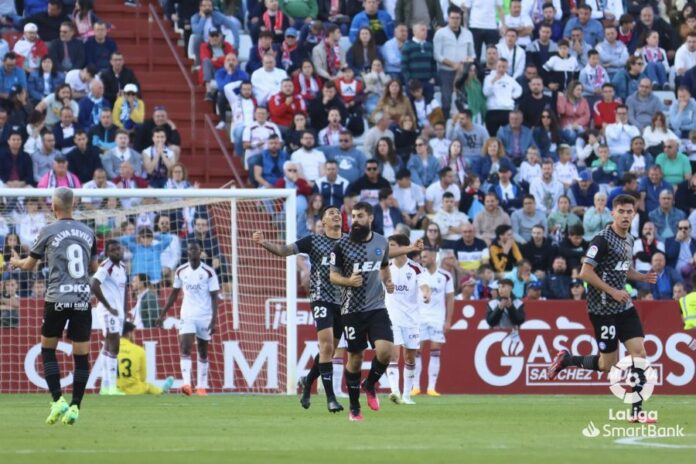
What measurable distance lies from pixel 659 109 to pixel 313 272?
15768 mm

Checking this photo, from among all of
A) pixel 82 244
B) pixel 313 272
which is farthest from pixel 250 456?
pixel 313 272

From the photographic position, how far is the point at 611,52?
33812 mm

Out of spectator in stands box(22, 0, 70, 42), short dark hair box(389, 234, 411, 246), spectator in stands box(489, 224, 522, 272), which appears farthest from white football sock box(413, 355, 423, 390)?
spectator in stands box(22, 0, 70, 42)

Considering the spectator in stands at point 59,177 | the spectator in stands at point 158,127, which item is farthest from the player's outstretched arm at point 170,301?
the spectator in stands at point 158,127

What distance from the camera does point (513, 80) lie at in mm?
31875

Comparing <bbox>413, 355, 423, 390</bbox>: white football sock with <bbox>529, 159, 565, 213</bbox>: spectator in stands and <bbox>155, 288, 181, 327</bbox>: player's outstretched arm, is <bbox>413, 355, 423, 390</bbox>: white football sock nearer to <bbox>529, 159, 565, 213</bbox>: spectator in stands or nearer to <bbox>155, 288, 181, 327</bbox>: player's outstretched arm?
<bbox>155, 288, 181, 327</bbox>: player's outstretched arm

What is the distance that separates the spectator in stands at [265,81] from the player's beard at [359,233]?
13301 mm

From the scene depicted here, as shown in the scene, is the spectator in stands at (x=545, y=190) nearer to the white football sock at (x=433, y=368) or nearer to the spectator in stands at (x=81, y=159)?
the white football sock at (x=433, y=368)

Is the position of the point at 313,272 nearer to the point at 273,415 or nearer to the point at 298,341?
the point at 273,415

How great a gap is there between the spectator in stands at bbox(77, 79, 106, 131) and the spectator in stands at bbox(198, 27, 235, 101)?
2773 mm

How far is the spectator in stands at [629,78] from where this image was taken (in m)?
33.4

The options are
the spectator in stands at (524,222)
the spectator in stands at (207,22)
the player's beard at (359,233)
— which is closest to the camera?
the player's beard at (359,233)

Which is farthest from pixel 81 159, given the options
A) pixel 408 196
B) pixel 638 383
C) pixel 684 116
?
pixel 638 383

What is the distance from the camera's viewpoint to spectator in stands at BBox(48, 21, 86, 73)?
29219mm
